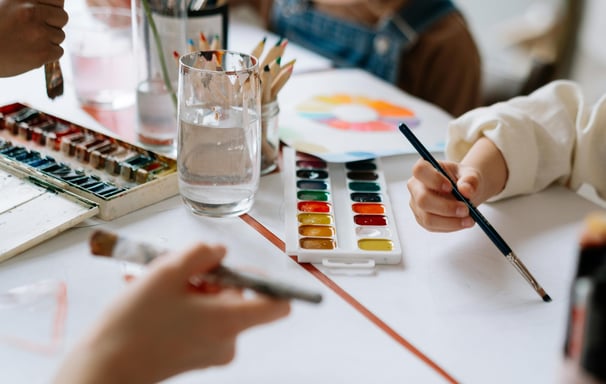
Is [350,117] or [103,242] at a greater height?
[103,242]

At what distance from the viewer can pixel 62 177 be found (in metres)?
0.70

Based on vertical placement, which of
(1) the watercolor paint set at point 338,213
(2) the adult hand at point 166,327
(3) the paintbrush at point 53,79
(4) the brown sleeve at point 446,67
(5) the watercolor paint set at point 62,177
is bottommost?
(4) the brown sleeve at point 446,67

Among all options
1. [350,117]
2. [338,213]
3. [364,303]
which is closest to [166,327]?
[364,303]

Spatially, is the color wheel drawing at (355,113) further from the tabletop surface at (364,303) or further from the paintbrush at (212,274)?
the paintbrush at (212,274)

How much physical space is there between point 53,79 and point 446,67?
86 cm

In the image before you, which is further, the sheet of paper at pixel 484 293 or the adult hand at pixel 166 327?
the sheet of paper at pixel 484 293

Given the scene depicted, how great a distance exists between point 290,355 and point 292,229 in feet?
0.57

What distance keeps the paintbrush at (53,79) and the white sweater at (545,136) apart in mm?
453

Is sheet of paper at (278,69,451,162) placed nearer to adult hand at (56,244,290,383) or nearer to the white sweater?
the white sweater

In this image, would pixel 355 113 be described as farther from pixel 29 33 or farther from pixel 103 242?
pixel 103 242

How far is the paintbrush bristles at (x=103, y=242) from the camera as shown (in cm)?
46

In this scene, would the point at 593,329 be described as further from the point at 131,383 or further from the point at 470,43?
the point at 470,43

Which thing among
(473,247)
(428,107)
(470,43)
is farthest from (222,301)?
(470,43)

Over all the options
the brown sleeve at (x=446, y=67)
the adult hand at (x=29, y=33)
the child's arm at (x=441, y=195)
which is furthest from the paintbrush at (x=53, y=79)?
the brown sleeve at (x=446, y=67)
